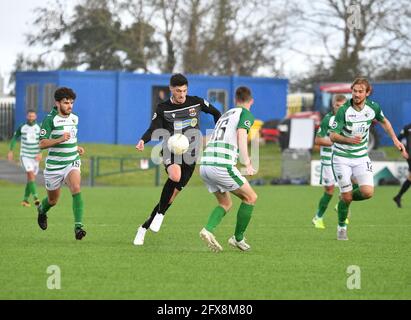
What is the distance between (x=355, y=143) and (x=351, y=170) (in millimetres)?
603

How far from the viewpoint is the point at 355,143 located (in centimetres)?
1418

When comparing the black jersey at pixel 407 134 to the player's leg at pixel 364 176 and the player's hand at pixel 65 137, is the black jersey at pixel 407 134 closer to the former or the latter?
the player's leg at pixel 364 176

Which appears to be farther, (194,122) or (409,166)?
(409,166)

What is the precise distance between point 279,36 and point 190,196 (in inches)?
1129

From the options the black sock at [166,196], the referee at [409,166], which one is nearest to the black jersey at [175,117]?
the black sock at [166,196]

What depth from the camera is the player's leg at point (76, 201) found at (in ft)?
45.7

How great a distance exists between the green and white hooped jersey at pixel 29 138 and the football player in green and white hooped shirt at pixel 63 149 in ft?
29.8

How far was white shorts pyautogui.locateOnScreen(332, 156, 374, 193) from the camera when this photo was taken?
14.6 meters

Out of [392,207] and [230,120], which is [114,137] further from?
[230,120]

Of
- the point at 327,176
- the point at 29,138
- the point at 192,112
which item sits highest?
the point at 192,112

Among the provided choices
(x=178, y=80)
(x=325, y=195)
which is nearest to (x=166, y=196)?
(x=178, y=80)

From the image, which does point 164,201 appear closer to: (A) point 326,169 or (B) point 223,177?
(B) point 223,177

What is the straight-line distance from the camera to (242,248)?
1303 cm

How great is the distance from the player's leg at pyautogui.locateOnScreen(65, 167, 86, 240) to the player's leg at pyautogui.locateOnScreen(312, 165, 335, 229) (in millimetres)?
4576
